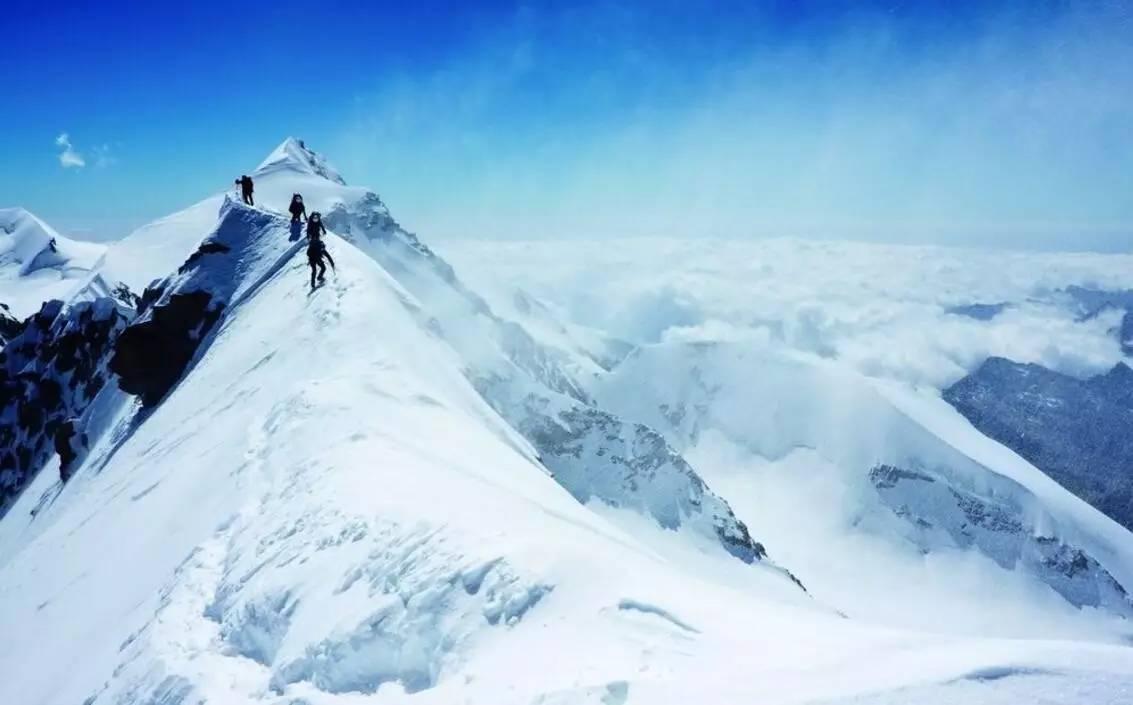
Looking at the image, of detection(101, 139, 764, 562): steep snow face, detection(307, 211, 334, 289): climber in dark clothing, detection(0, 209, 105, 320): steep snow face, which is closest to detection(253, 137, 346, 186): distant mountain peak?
detection(101, 139, 764, 562): steep snow face

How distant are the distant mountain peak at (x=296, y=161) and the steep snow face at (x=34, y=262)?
1604 inches

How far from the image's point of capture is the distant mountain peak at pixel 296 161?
116062 millimetres

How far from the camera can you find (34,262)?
143m

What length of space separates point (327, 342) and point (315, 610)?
18.5m

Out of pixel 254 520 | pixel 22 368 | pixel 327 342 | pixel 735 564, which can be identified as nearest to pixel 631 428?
pixel 735 564

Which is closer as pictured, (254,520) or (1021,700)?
(1021,700)

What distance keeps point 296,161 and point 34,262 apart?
248 feet

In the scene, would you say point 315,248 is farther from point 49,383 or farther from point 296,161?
point 296,161

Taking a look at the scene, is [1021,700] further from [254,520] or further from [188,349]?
[188,349]

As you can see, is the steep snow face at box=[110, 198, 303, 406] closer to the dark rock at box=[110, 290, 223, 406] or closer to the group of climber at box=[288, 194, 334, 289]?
the dark rock at box=[110, 290, 223, 406]

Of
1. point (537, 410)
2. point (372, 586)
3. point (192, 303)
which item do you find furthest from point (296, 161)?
point (372, 586)

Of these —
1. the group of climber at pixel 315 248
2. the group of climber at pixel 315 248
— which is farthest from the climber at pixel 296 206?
the group of climber at pixel 315 248

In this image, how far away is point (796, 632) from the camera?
9.52 m

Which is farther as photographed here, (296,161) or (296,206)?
(296,161)
